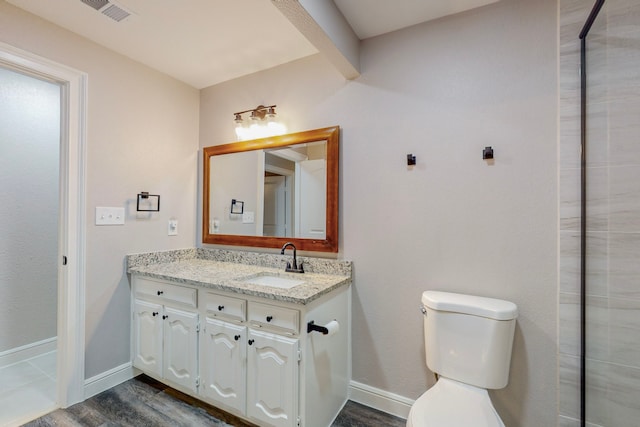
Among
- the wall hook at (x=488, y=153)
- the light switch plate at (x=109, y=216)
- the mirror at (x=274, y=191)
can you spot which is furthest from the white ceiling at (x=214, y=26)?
the light switch plate at (x=109, y=216)

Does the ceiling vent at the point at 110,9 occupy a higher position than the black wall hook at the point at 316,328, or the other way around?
the ceiling vent at the point at 110,9

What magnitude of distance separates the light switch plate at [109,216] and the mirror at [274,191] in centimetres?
63

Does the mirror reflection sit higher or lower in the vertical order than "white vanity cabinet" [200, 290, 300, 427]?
higher

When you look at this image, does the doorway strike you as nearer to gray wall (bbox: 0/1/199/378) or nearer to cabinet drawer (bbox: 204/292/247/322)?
gray wall (bbox: 0/1/199/378)

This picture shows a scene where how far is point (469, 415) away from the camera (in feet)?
3.71

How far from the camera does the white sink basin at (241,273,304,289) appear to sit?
1.82 metres

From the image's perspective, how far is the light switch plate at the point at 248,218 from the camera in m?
2.27

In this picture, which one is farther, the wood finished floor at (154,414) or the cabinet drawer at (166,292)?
the cabinet drawer at (166,292)

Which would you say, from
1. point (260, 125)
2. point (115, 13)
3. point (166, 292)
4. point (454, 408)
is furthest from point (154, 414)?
point (115, 13)

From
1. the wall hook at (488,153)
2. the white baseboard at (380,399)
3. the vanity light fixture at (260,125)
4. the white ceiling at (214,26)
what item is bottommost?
the white baseboard at (380,399)

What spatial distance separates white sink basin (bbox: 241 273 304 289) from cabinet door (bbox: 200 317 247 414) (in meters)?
0.32

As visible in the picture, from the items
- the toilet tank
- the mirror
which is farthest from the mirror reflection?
the toilet tank

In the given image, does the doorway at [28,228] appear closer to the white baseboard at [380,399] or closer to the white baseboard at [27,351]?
the white baseboard at [27,351]

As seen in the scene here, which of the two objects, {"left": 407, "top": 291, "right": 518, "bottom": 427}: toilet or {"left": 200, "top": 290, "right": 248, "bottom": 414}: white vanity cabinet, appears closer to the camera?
{"left": 407, "top": 291, "right": 518, "bottom": 427}: toilet
